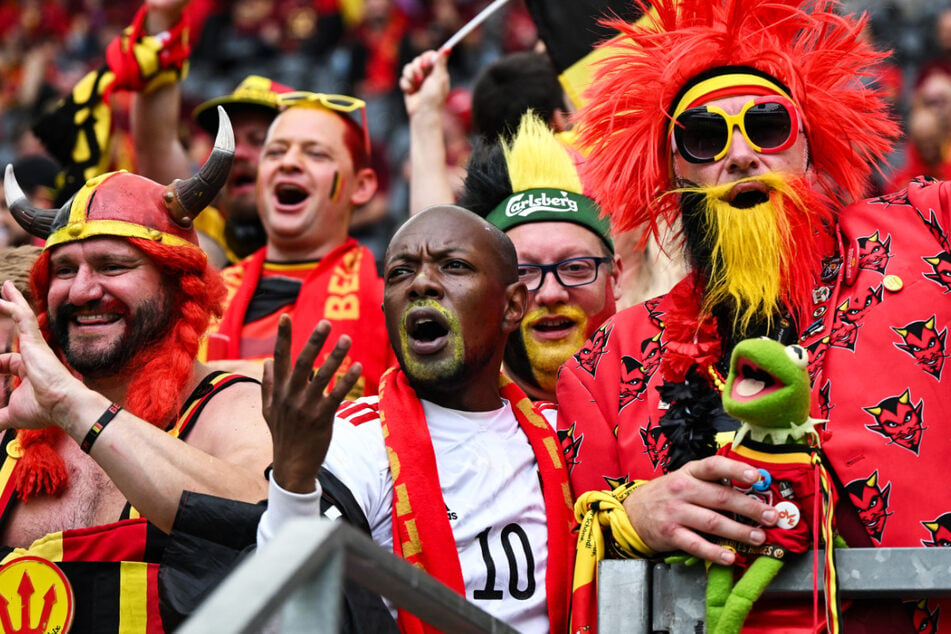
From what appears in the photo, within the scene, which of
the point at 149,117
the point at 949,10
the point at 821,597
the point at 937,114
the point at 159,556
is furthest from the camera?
the point at 949,10

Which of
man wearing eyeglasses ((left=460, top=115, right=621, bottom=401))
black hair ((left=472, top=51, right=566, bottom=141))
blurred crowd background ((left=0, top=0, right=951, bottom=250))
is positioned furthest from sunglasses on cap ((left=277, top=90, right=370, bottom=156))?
blurred crowd background ((left=0, top=0, right=951, bottom=250))

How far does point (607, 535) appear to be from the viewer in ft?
10.8

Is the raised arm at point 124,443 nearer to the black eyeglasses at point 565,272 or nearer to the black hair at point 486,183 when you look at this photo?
the black eyeglasses at point 565,272

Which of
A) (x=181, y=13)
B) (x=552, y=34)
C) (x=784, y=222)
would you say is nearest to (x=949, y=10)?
(x=552, y=34)

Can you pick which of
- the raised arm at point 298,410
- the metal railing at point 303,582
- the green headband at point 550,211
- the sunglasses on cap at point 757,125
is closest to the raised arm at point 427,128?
the green headband at point 550,211

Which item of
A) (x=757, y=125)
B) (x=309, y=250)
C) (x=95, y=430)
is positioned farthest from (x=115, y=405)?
(x=309, y=250)

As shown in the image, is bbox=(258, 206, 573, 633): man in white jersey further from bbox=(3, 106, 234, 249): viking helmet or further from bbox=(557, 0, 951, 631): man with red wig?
bbox=(3, 106, 234, 249): viking helmet

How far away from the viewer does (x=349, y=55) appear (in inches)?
491

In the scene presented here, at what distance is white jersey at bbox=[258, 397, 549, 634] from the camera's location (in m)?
3.40

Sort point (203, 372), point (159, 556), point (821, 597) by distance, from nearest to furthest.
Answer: point (821, 597) → point (159, 556) → point (203, 372)

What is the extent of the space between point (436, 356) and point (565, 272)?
3.43ft

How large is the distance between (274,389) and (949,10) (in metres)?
7.92

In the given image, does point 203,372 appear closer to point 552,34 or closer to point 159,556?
point 159,556

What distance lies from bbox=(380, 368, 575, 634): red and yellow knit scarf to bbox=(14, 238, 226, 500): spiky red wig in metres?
0.73
